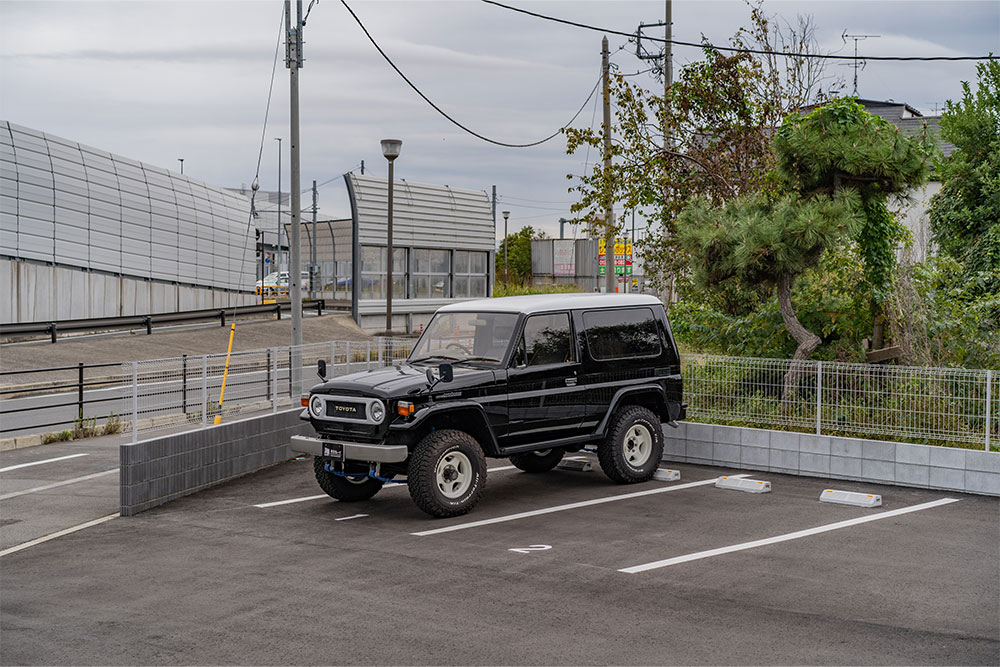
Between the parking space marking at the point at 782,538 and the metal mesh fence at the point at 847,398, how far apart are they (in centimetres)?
118

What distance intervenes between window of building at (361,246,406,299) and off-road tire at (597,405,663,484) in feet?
83.5

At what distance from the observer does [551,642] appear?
6.36m

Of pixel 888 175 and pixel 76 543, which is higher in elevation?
pixel 888 175

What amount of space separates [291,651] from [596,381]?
6.09 metres

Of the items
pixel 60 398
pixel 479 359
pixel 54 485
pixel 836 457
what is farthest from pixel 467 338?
pixel 60 398

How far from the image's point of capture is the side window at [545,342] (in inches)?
432

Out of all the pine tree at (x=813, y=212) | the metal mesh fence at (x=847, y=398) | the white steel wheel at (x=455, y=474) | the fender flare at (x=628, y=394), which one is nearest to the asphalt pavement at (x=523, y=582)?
the white steel wheel at (x=455, y=474)

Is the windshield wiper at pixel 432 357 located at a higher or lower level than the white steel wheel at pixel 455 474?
higher

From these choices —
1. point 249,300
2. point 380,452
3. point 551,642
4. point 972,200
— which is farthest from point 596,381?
point 249,300

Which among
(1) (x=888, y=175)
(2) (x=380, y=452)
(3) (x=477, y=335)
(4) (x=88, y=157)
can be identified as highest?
(4) (x=88, y=157)

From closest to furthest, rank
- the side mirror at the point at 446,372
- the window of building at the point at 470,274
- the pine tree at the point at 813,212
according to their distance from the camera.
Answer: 1. the side mirror at the point at 446,372
2. the pine tree at the point at 813,212
3. the window of building at the point at 470,274

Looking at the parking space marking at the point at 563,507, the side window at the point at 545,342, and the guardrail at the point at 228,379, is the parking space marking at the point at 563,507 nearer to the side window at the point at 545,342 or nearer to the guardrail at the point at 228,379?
the side window at the point at 545,342

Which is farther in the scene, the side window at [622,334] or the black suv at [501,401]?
the side window at [622,334]

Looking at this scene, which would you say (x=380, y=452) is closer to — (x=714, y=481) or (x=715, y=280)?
(x=714, y=481)
